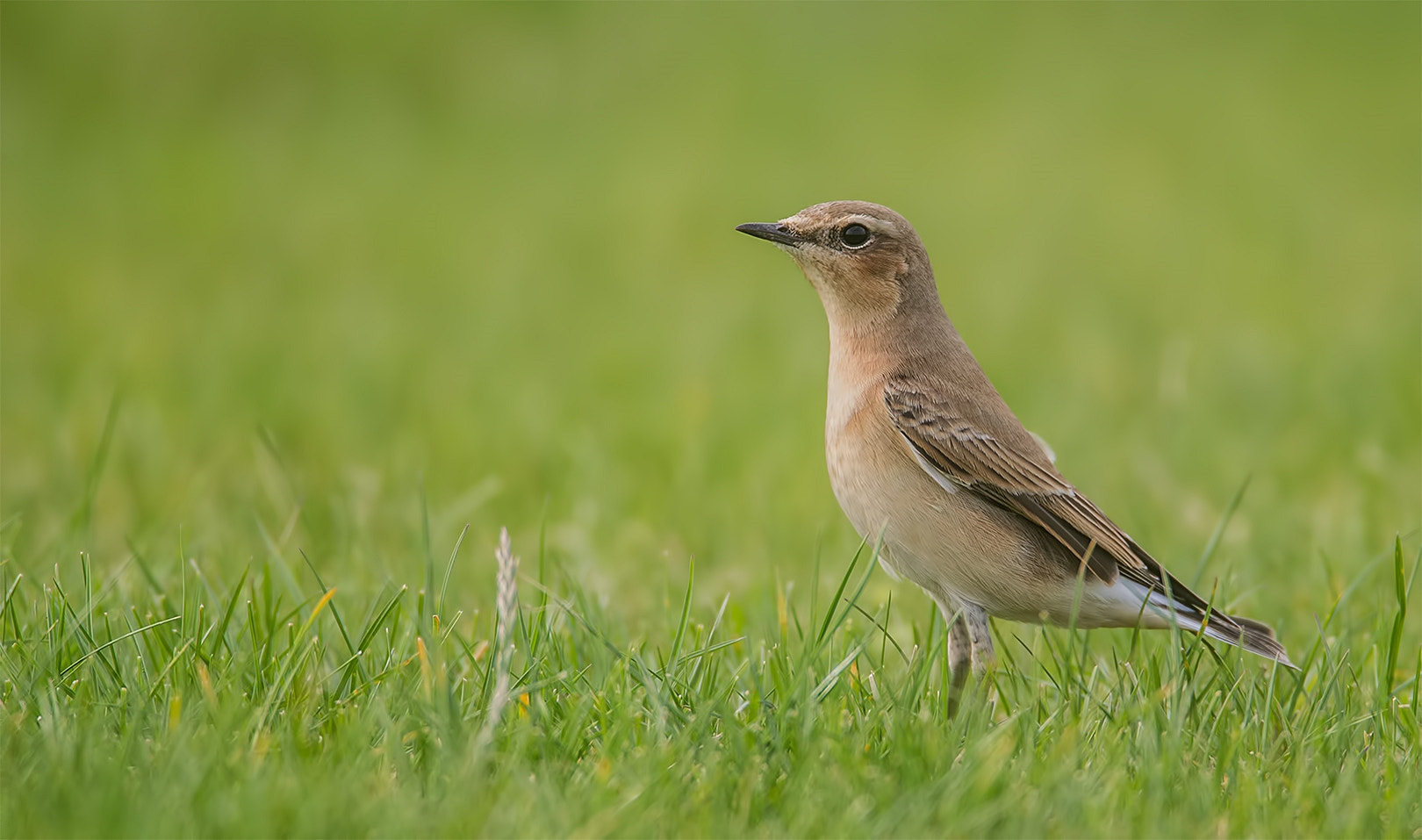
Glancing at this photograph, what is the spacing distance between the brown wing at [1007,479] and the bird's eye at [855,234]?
0.68 m

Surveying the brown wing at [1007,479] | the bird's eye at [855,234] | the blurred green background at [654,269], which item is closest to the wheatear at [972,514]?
the brown wing at [1007,479]

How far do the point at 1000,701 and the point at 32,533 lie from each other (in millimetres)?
4916

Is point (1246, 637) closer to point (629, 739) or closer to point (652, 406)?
point (629, 739)

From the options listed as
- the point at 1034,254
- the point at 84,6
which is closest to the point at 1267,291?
the point at 1034,254

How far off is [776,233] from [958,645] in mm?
1776

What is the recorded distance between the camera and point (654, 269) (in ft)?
46.5

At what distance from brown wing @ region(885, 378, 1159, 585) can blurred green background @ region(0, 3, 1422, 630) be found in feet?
2.86

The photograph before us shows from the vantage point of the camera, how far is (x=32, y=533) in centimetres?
737

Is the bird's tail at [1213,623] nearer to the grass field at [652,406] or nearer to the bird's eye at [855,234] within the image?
the grass field at [652,406]

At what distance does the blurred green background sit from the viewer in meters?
8.35

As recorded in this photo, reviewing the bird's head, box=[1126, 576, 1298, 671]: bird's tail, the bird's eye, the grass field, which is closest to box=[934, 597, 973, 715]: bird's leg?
the grass field

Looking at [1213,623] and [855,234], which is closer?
[1213,623]

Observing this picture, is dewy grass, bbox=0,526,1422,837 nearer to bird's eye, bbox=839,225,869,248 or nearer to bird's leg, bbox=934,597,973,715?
bird's leg, bbox=934,597,973,715

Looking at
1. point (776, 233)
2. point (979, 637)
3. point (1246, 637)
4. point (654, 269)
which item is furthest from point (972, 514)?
point (654, 269)
